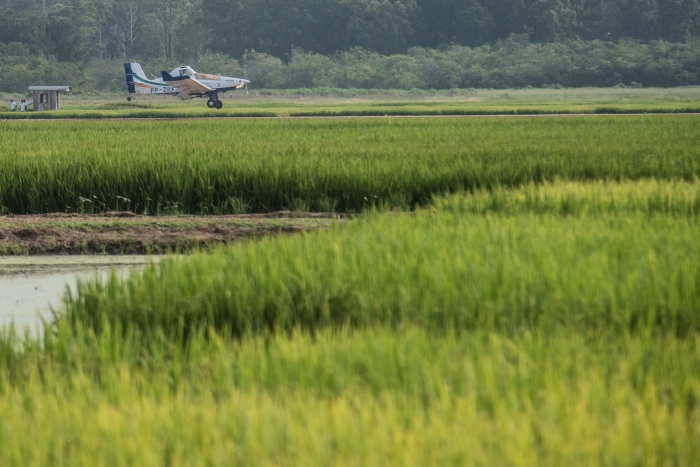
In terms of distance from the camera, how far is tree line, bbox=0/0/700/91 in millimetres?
74250

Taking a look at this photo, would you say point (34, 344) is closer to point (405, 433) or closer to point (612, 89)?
point (405, 433)

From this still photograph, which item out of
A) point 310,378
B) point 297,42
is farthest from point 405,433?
point 297,42

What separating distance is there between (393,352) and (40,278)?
4269mm

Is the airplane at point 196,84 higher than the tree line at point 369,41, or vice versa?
the tree line at point 369,41

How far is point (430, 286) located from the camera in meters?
4.15

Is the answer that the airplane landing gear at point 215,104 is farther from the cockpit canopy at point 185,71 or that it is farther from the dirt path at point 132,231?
the dirt path at point 132,231

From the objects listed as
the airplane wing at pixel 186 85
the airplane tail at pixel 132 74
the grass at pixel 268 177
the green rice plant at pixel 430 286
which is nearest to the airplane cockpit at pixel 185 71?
the airplane wing at pixel 186 85

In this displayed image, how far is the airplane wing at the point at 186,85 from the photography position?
46906 mm

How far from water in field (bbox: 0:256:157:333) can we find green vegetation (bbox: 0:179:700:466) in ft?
2.46

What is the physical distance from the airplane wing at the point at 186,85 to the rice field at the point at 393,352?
135ft

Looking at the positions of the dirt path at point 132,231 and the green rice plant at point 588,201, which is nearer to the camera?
the green rice plant at point 588,201

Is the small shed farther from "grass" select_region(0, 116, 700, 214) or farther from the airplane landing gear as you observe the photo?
"grass" select_region(0, 116, 700, 214)

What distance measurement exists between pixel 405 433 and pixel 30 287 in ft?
14.9

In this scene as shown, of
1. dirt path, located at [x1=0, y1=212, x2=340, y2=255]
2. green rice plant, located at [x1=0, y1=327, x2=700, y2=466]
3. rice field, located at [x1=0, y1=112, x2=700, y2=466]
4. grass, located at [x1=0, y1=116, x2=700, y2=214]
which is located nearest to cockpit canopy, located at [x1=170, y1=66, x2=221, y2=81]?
grass, located at [x1=0, y1=116, x2=700, y2=214]
